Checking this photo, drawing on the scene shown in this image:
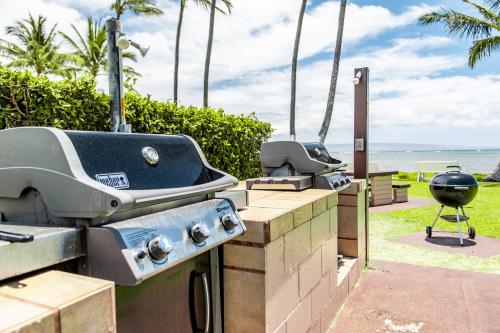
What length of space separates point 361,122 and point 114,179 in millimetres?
3697

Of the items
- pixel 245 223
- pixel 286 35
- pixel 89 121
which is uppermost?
pixel 286 35

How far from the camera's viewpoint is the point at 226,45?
16094mm

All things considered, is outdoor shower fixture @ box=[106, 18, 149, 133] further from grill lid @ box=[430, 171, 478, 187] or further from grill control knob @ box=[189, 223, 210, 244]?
grill lid @ box=[430, 171, 478, 187]

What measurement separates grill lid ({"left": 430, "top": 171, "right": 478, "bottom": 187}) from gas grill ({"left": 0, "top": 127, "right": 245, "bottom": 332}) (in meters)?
4.87

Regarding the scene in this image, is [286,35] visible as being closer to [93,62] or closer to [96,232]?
[93,62]

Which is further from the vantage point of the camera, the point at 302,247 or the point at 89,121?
the point at 89,121

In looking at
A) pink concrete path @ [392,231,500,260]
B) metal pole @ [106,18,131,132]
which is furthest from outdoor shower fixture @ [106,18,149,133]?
pink concrete path @ [392,231,500,260]

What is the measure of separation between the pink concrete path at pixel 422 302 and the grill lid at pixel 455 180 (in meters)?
1.65

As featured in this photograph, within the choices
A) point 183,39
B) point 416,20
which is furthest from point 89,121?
point 416,20

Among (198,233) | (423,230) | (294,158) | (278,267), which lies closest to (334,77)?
(423,230)

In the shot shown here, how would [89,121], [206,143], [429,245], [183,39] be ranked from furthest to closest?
1. [183,39]
2. [206,143]
3. [429,245]
4. [89,121]

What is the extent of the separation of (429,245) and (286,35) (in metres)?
10.9

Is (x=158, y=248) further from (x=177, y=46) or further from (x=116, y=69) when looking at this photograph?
(x=177, y=46)

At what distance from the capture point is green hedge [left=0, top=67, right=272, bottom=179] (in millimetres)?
3775
